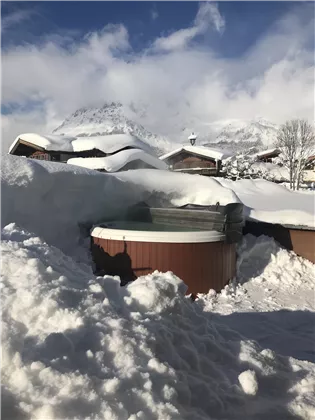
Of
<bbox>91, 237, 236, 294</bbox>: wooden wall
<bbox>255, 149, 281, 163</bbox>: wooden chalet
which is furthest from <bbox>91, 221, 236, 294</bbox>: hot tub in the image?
<bbox>255, 149, 281, 163</bbox>: wooden chalet

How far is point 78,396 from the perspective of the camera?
1736 mm

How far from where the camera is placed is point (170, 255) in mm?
5496

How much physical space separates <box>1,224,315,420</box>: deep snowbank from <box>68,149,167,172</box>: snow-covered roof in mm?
9259

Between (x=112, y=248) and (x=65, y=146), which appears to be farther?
(x=65, y=146)

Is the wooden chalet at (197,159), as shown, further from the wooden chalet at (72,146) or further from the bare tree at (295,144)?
the bare tree at (295,144)

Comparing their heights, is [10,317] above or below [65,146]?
below

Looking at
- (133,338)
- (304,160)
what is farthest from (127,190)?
(304,160)

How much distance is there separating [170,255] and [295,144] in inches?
870

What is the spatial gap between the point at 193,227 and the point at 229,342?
3.60 m

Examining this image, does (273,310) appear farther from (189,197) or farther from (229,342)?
(189,197)

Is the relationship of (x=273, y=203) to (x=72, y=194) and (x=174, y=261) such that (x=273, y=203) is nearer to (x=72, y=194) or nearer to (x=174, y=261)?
(x=174, y=261)

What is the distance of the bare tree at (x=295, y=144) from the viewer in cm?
2453

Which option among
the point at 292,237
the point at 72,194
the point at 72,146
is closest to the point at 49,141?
the point at 72,146

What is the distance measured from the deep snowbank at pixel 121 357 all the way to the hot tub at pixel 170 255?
8.20 ft
